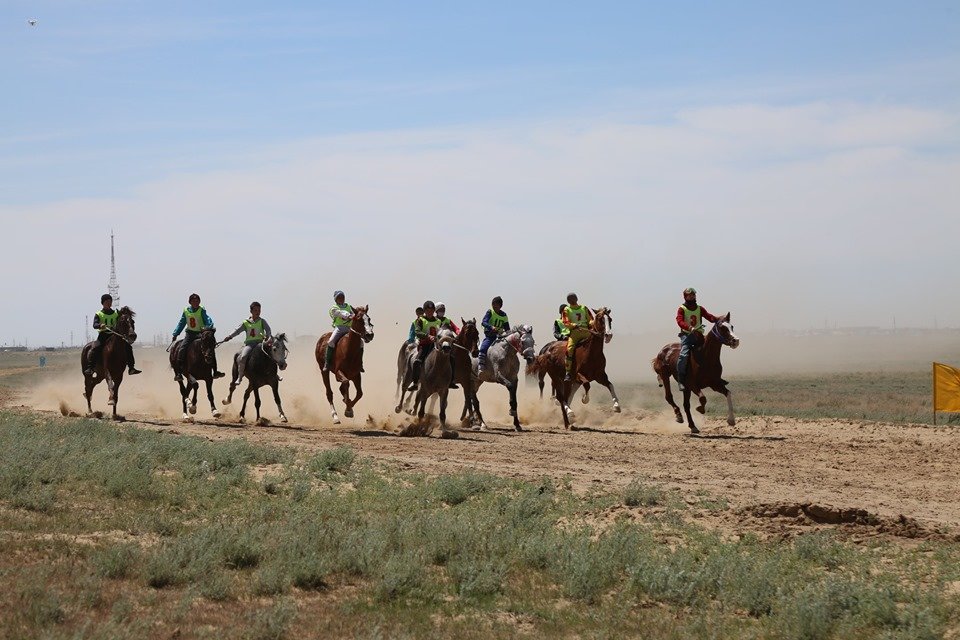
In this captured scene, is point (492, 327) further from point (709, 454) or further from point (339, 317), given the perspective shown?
Result: point (709, 454)

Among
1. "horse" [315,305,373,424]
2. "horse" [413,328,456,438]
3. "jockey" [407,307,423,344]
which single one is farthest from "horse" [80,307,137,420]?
"horse" [413,328,456,438]

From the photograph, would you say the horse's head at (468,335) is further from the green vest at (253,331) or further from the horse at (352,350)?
the green vest at (253,331)

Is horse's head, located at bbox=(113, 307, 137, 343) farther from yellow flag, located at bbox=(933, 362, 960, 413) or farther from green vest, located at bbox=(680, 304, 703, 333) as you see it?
yellow flag, located at bbox=(933, 362, 960, 413)

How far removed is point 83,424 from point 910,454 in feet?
49.2

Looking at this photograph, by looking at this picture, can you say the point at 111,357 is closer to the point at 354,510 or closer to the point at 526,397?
the point at 526,397

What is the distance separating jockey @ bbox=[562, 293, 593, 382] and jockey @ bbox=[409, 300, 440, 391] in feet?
10.6

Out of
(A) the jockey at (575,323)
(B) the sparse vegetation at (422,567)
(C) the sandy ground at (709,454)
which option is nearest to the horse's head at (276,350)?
(C) the sandy ground at (709,454)

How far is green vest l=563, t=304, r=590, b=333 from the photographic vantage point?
26781mm

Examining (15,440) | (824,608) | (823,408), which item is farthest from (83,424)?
(823,408)

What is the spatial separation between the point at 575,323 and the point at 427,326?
12.2 feet

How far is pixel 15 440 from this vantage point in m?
18.4

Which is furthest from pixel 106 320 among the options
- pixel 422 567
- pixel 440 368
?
pixel 422 567

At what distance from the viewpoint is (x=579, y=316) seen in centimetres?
2681

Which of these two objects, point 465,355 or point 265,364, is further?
point 265,364
